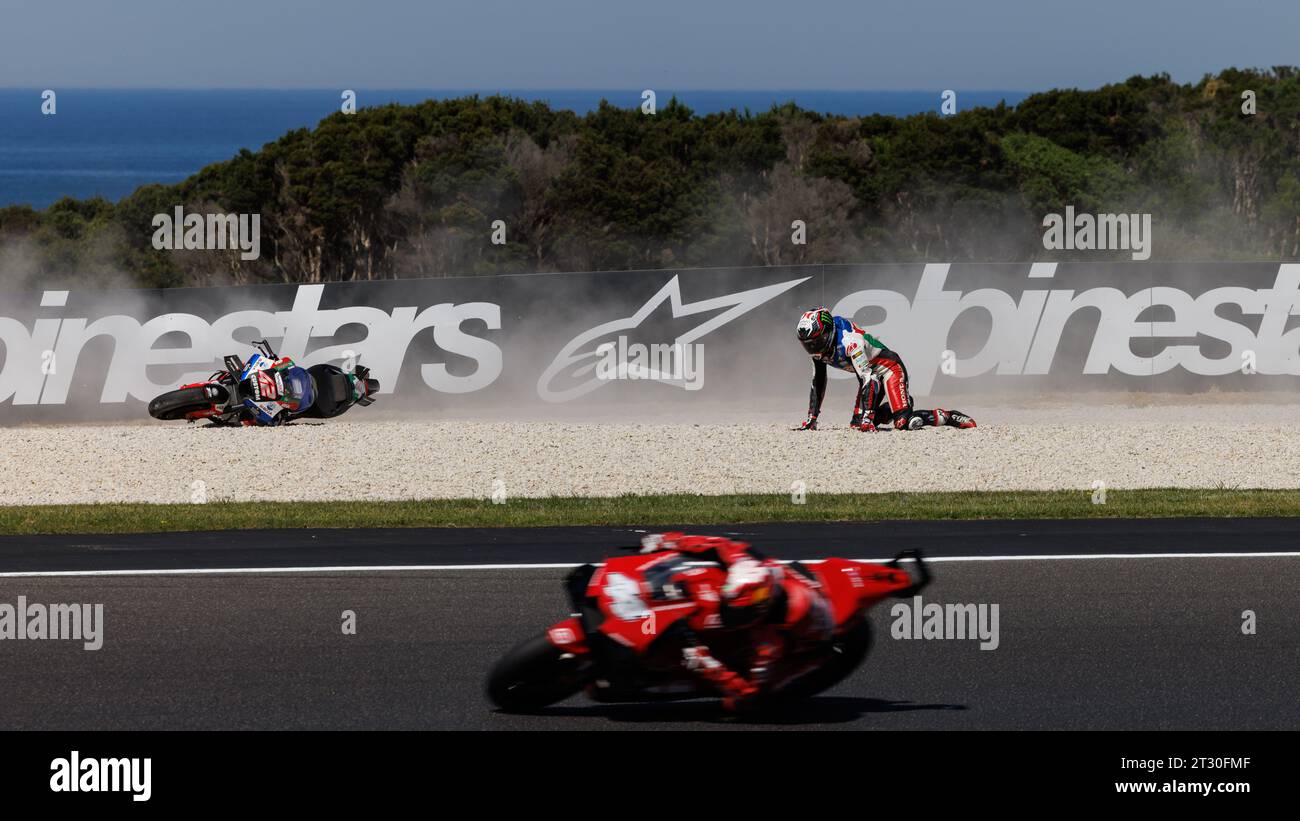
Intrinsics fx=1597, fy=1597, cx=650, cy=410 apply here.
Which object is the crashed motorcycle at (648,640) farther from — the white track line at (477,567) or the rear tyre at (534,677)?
the white track line at (477,567)

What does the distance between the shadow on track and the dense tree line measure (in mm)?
32031

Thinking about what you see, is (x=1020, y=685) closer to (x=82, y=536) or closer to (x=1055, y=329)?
(x=82, y=536)

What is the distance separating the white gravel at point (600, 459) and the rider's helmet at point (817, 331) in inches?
38.3

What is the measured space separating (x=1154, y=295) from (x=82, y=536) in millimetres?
14645

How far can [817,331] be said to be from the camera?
17.8 meters

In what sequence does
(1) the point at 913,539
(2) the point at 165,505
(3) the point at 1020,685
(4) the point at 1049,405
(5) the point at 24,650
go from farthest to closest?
(4) the point at 1049,405 < (2) the point at 165,505 < (1) the point at 913,539 < (5) the point at 24,650 < (3) the point at 1020,685

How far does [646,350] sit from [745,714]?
14487 millimetres

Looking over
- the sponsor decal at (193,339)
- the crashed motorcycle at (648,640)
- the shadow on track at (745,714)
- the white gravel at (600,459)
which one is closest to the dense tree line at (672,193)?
the sponsor decal at (193,339)

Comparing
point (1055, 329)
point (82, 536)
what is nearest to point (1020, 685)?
point (82, 536)

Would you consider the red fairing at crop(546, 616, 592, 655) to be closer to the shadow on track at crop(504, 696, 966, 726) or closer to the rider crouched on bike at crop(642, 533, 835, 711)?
the rider crouched on bike at crop(642, 533, 835, 711)

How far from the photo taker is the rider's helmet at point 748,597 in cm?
658

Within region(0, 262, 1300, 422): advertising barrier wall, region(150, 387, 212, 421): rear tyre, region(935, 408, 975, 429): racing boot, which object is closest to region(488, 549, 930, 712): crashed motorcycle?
region(935, 408, 975, 429): racing boot
